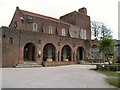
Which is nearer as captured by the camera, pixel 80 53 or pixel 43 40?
pixel 43 40

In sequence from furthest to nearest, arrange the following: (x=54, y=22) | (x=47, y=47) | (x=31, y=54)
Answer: (x=54, y=22) → (x=47, y=47) → (x=31, y=54)

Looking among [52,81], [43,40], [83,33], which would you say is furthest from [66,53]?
[52,81]

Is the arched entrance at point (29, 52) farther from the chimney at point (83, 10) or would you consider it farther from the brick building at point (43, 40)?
the chimney at point (83, 10)

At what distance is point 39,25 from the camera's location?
3772 centimetres

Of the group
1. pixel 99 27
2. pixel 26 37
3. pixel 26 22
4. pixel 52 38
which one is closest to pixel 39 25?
pixel 26 22

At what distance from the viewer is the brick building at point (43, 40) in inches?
1101

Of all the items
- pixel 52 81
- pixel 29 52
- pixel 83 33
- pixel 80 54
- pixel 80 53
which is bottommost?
pixel 52 81

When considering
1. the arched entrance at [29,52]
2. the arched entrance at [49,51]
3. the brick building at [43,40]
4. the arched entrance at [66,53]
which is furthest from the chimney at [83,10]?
the arched entrance at [29,52]

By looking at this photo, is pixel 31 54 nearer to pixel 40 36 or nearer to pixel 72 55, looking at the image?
pixel 40 36

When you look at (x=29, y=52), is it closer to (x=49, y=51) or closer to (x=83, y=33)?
(x=49, y=51)

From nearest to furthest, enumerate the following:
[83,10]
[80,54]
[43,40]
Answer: [43,40] < [80,54] < [83,10]

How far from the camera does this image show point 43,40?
3209cm

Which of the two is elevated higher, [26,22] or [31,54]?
[26,22]

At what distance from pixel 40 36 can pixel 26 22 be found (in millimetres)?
5842
